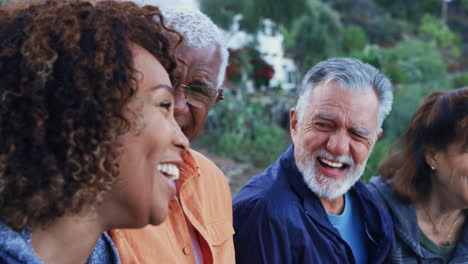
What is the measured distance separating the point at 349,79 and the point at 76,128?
5.03 ft

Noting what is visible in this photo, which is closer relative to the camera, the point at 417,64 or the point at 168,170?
the point at 168,170

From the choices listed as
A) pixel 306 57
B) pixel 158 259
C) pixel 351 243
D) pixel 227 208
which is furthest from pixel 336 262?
pixel 306 57

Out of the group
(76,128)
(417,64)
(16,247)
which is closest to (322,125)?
(76,128)

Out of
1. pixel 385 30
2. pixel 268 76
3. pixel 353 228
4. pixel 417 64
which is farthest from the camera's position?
pixel 385 30

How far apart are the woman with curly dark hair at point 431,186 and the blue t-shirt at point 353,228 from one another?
0.86 ft

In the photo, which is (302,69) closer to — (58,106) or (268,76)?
(268,76)

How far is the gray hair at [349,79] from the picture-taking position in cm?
226

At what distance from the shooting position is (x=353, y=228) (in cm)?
237

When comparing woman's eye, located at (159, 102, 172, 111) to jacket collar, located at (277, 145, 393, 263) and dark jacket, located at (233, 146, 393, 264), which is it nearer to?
dark jacket, located at (233, 146, 393, 264)

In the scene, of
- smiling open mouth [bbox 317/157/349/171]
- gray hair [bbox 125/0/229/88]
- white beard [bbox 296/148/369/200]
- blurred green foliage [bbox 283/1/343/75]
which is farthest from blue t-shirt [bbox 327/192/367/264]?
blurred green foliage [bbox 283/1/343/75]

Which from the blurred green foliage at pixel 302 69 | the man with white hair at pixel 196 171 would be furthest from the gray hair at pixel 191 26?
the blurred green foliage at pixel 302 69

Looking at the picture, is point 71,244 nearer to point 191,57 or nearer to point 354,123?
point 191,57

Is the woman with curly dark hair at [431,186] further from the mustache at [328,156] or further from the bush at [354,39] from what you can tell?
the bush at [354,39]

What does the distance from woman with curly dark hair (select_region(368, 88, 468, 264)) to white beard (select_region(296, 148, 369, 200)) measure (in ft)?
1.72
